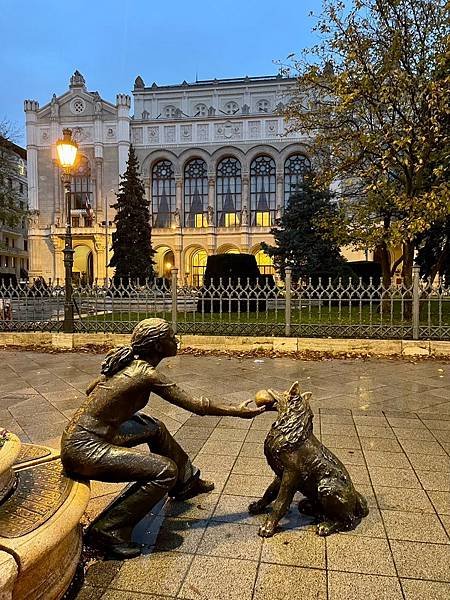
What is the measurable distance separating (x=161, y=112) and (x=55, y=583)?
58731 mm

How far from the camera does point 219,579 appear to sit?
8.21ft

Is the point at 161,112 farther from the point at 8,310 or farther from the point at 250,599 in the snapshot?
the point at 250,599

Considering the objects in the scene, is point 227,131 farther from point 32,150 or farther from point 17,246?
point 17,246

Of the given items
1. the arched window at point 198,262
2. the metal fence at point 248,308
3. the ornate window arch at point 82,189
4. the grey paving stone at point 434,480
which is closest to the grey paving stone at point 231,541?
the grey paving stone at point 434,480

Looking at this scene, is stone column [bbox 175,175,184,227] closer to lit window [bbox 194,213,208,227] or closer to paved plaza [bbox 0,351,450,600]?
lit window [bbox 194,213,208,227]

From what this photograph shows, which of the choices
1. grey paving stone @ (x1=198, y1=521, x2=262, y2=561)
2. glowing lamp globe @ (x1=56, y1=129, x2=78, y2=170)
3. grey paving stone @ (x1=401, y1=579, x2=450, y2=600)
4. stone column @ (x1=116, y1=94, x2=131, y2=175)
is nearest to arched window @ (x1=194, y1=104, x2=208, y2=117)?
stone column @ (x1=116, y1=94, x2=131, y2=175)

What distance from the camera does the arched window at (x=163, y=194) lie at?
52812 millimetres

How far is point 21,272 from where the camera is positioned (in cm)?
6812

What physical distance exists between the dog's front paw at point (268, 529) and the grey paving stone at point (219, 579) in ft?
0.91

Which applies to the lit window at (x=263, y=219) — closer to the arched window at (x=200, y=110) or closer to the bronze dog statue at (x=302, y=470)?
the arched window at (x=200, y=110)

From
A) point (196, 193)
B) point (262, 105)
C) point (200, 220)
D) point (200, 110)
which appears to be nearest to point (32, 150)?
point (196, 193)

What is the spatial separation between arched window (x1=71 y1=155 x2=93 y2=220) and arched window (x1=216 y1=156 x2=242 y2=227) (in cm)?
1480

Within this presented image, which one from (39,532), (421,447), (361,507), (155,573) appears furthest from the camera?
(421,447)

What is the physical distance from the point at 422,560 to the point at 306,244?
19690 mm
